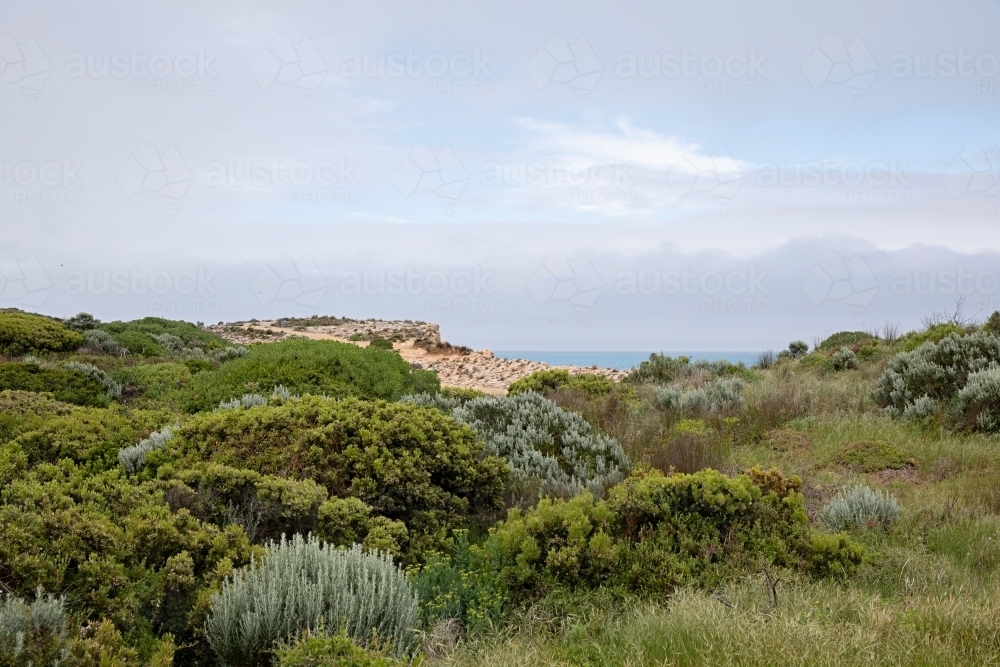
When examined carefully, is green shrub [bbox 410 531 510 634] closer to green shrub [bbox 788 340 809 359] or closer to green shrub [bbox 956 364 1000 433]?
green shrub [bbox 956 364 1000 433]

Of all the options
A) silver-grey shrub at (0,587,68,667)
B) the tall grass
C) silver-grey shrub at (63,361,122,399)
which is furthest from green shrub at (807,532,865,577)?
silver-grey shrub at (63,361,122,399)

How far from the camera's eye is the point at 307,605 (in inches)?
161

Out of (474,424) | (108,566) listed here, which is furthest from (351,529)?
(474,424)

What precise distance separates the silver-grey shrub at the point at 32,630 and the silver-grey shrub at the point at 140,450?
3.55 meters

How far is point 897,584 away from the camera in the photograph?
5.14 m

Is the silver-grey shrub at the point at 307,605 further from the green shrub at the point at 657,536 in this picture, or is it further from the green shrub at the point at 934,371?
the green shrub at the point at 934,371

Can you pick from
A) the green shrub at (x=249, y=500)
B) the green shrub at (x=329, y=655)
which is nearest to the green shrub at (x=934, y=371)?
the green shrub at (x=249, y=500)

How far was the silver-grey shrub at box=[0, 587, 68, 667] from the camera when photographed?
3.27 meters

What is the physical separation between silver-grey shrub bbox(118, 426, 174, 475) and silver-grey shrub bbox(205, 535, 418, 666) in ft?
10.5

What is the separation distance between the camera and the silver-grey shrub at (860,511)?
6434 mm

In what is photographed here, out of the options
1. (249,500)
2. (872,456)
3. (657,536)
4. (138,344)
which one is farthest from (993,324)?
(138,344)

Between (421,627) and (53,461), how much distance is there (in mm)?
4737

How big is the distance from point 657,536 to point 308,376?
21.9ft

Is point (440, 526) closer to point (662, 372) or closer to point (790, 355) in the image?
point (662, 372)
